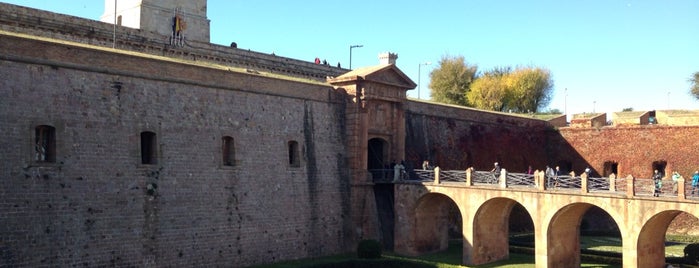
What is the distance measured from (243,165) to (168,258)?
481cm

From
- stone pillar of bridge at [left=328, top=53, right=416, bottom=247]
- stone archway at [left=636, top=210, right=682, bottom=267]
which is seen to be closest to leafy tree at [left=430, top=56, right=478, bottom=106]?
stone pillar of bridge at [left=328, top=53, right=416, bottom=247]

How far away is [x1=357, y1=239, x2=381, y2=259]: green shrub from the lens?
27047mm

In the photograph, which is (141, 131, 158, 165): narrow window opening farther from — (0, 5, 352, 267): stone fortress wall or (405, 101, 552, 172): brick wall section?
(405, 101, 552, 172): brick wall section

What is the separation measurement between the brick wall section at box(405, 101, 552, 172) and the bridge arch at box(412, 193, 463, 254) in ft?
12.8

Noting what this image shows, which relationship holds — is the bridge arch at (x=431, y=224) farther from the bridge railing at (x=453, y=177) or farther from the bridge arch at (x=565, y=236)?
the bridge arch at (x=565, y=236)

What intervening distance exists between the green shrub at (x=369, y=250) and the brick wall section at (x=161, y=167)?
8.44 ft

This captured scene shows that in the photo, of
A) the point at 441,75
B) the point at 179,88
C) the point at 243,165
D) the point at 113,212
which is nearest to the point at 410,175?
the point at 243,165

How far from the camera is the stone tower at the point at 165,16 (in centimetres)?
3469

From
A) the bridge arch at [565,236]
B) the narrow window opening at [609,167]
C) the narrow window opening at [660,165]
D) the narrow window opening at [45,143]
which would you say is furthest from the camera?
the narrow window opening at [609,167]

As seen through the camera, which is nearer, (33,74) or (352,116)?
(33,74)

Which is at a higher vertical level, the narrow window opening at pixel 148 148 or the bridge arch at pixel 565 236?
the narrow window opening at pixel 148 148

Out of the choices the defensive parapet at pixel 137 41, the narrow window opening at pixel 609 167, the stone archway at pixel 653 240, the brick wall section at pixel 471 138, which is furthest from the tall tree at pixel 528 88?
the stone archway at pixel 653 240

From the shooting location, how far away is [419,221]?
100 feet

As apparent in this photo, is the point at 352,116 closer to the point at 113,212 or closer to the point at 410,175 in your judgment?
the point at 410,175
